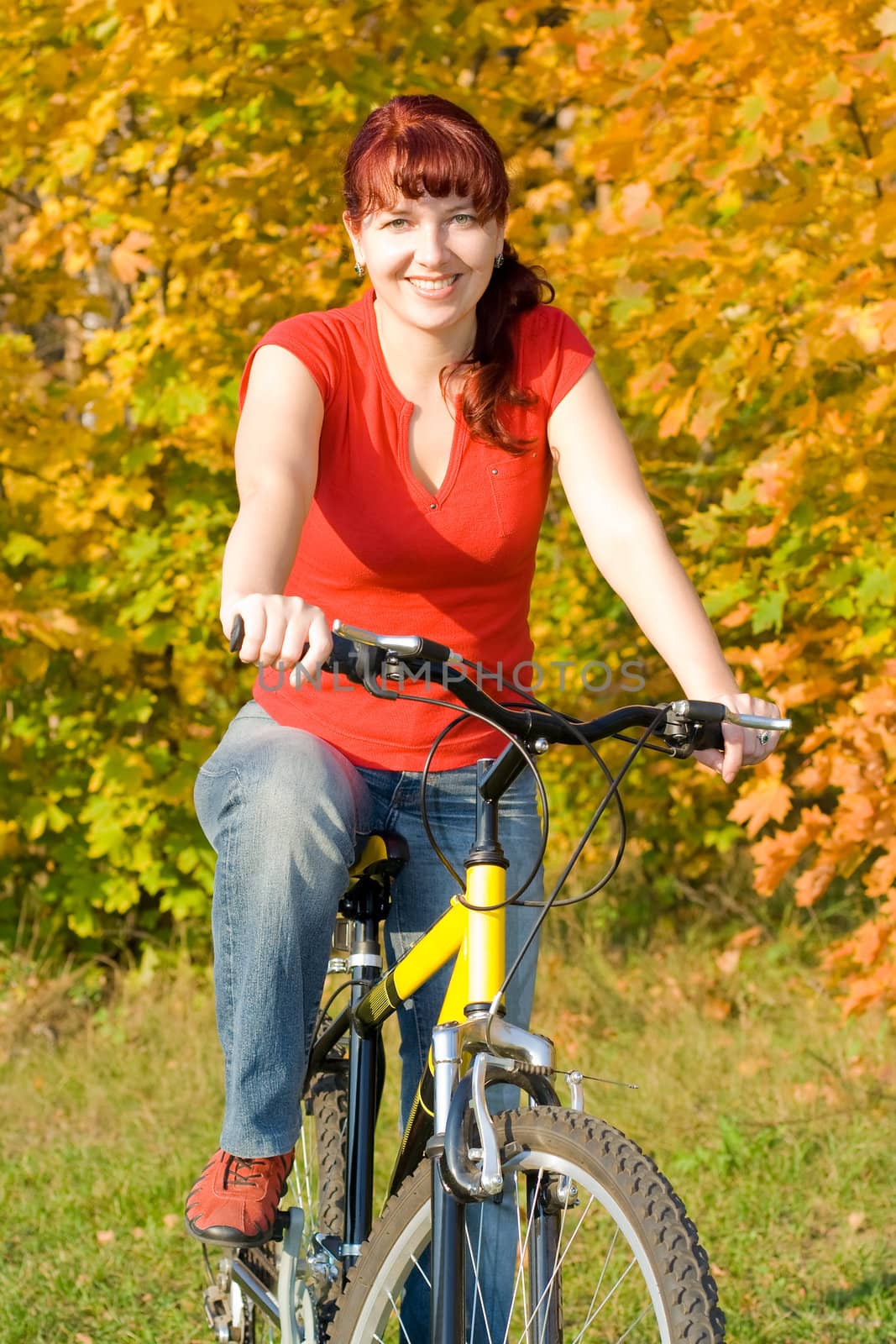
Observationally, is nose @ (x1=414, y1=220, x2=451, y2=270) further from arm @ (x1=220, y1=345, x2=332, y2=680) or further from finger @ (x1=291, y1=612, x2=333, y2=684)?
finger @ (x1=291, y1=612, x2=333, y2=684)

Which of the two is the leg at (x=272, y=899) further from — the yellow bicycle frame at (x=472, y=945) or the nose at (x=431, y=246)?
the nose at (x=431, y=246)

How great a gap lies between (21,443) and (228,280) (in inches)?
31.4

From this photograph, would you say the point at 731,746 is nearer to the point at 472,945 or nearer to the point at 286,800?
the point at 472,945

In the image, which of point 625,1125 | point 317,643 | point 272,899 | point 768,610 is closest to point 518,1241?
point 272,899

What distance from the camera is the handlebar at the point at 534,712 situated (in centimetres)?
181

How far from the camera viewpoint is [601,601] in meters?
5.53

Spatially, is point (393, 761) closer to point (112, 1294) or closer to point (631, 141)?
point (112, 1294)

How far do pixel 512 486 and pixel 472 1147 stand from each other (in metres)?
0.97

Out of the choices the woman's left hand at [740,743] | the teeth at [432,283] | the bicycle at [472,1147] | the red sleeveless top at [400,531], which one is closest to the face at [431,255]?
the teeth at [432,283]

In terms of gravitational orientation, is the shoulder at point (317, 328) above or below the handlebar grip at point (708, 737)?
above

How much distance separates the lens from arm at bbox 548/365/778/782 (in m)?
2.15

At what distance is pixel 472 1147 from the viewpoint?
195 centimetres

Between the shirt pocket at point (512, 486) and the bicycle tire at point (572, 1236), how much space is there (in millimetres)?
888

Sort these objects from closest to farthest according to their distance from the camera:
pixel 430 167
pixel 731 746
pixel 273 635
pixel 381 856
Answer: pixel 273 635 < pixel 731 746 < pixel 430 167 < pixel 381 856
